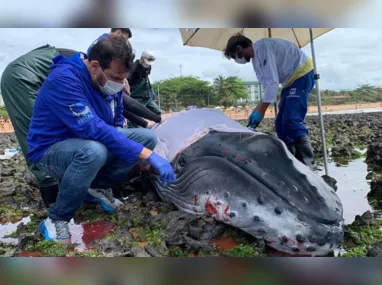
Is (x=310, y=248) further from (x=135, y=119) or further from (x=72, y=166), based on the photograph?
(x=135, y=119)

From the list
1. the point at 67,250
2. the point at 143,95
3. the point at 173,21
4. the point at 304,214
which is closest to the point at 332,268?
the point at 304,214

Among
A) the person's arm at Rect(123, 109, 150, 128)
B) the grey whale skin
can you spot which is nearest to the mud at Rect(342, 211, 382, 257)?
the grey whale skin

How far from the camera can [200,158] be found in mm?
2748

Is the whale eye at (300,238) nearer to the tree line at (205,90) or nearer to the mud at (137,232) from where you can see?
the mud at (137,232)

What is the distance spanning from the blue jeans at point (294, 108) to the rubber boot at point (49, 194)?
2.07 m

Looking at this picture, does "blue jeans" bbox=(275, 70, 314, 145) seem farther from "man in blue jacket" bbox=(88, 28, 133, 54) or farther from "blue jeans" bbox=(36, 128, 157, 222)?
"man in blue jacket" bbox=(88, 28, 133, 54)

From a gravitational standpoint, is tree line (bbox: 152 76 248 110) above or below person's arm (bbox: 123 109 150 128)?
above

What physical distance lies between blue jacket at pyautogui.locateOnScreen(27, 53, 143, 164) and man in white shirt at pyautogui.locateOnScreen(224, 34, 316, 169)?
942 mm

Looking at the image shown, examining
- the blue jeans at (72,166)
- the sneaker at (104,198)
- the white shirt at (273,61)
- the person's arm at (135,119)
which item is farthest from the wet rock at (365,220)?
the person's arm at (135,119)

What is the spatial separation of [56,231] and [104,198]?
62 cm

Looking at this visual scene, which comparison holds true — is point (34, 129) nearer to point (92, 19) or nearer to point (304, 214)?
point (92, 19)

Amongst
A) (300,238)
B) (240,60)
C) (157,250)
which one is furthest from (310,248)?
(240,60)

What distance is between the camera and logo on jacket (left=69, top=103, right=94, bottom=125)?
2301 mm

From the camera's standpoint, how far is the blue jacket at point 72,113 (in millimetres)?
2312
